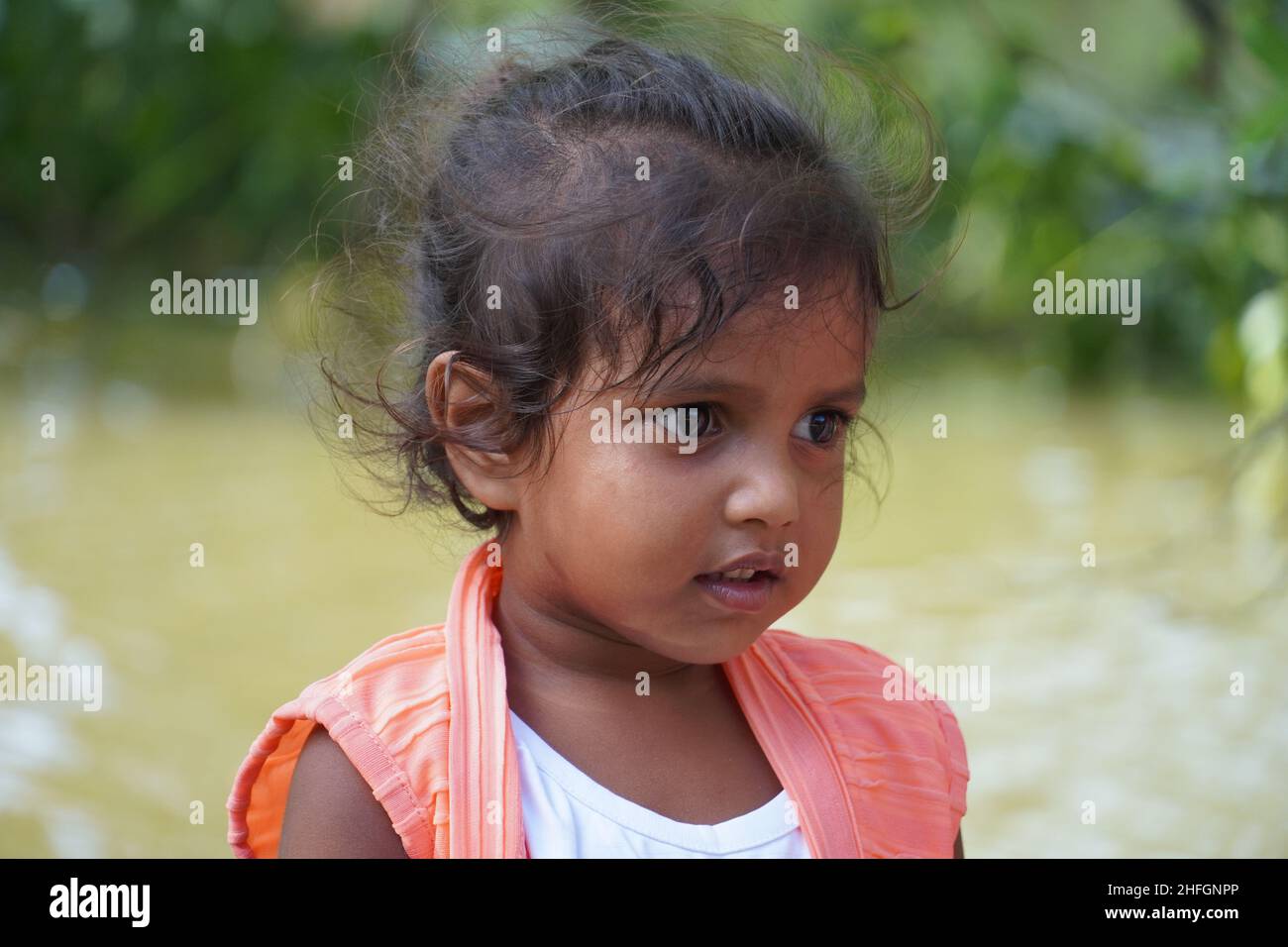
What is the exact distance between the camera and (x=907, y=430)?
4.93 m

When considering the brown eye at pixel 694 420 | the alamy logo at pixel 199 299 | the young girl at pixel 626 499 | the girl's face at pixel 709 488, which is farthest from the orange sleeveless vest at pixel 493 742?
the alamy logo at pixel 199 299

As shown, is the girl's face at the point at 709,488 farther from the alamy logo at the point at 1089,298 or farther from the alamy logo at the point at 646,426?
the alamy logo at the point at 1089,298

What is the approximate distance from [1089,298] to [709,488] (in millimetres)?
4538

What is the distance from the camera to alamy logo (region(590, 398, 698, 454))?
110cm

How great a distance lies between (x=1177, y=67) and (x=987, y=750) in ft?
6.53

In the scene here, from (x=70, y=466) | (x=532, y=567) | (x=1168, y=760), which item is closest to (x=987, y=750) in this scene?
(x=1168, y=760)

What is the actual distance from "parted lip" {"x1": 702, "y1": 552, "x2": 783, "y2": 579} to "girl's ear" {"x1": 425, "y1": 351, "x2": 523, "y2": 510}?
0.19m

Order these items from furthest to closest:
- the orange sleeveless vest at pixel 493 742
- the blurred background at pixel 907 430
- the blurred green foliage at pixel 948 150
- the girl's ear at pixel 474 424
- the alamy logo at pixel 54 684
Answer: the blurred green foliage at pixel 948 150 → the alamy logo at pixel 54 684 → the blurred background at pixel 907 430 → the girl's ear at pixel 474 424 → the orange sleeveless vest at pixel 493 742

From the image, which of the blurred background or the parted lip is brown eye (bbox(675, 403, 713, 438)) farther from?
the blurred background

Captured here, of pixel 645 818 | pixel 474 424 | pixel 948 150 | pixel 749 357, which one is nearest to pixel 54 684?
pixel 474 424

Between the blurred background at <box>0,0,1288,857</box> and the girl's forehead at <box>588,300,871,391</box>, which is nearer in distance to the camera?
the girl's forehead at <box>588,300,871,391</box>

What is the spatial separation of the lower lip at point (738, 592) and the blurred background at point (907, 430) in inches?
16.2

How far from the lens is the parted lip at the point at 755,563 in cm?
110

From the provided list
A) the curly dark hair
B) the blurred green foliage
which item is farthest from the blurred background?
the curly dark hair
